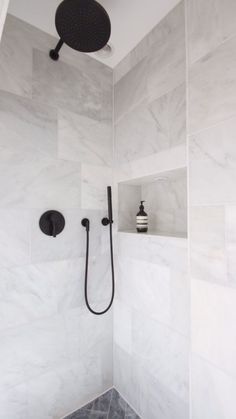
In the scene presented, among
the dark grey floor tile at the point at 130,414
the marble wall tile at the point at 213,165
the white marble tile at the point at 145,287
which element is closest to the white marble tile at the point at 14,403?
the dark grey floor tile at the point at 130,414

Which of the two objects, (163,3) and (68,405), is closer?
(163,3)

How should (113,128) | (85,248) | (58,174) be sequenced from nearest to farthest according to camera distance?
(58,174) → (85,248) → (113,128)

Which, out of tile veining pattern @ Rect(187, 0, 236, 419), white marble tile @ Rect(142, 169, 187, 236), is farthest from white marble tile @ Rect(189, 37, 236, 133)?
white marble tile @ Rect(142, 169, 187, 236)

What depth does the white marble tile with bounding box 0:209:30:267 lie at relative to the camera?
109cm

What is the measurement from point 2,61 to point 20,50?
5.1 inches

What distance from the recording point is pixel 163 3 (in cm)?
108

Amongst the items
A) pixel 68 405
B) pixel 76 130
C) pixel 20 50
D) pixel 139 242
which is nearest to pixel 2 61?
pixel 20 50

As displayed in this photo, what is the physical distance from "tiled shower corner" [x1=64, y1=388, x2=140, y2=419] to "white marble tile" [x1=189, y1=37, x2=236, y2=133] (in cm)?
165

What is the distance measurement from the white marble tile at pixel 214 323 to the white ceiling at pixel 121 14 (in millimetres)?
1374

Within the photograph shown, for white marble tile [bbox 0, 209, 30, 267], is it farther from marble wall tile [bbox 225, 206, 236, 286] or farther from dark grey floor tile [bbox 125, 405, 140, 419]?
dark grey floor tile [bbox 125, 405, 140, 419]

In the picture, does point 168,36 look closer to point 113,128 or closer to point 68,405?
point 113,128

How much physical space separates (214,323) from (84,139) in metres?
1.21

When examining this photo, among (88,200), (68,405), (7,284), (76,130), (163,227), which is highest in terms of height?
(76,130)

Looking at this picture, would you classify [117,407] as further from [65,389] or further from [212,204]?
[212,204]
